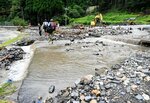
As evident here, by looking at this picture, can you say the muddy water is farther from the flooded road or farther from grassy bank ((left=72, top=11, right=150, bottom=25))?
grassy bank ((left=72, top=11, right=150, bottom=25))

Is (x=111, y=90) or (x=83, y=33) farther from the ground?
(x=111, y=90)

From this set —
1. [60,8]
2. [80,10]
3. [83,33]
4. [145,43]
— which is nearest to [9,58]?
[145,43]

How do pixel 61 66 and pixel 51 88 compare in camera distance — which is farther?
pixel 61 66

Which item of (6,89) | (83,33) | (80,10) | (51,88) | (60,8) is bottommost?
(80,10)

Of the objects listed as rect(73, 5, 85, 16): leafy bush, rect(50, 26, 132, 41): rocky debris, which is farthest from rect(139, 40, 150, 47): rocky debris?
rect(73, 5, 85, 16): leafy bush

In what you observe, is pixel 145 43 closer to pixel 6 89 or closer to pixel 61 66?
pixel 61 66

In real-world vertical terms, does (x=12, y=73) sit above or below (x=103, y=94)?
below

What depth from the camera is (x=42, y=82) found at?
46.1 feet

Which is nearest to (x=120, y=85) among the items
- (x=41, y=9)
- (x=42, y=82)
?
(x=42, y=82)

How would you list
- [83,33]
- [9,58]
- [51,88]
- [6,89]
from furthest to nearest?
1. [83,33]
2. [9,58]
3. [6,89]
4. [51,88]

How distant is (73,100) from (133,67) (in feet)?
15.9

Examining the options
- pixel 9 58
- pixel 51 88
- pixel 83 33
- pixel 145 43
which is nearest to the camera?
pixel 51 88

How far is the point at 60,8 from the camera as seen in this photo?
87.1 m

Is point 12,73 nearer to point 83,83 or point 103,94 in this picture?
point 83,83
